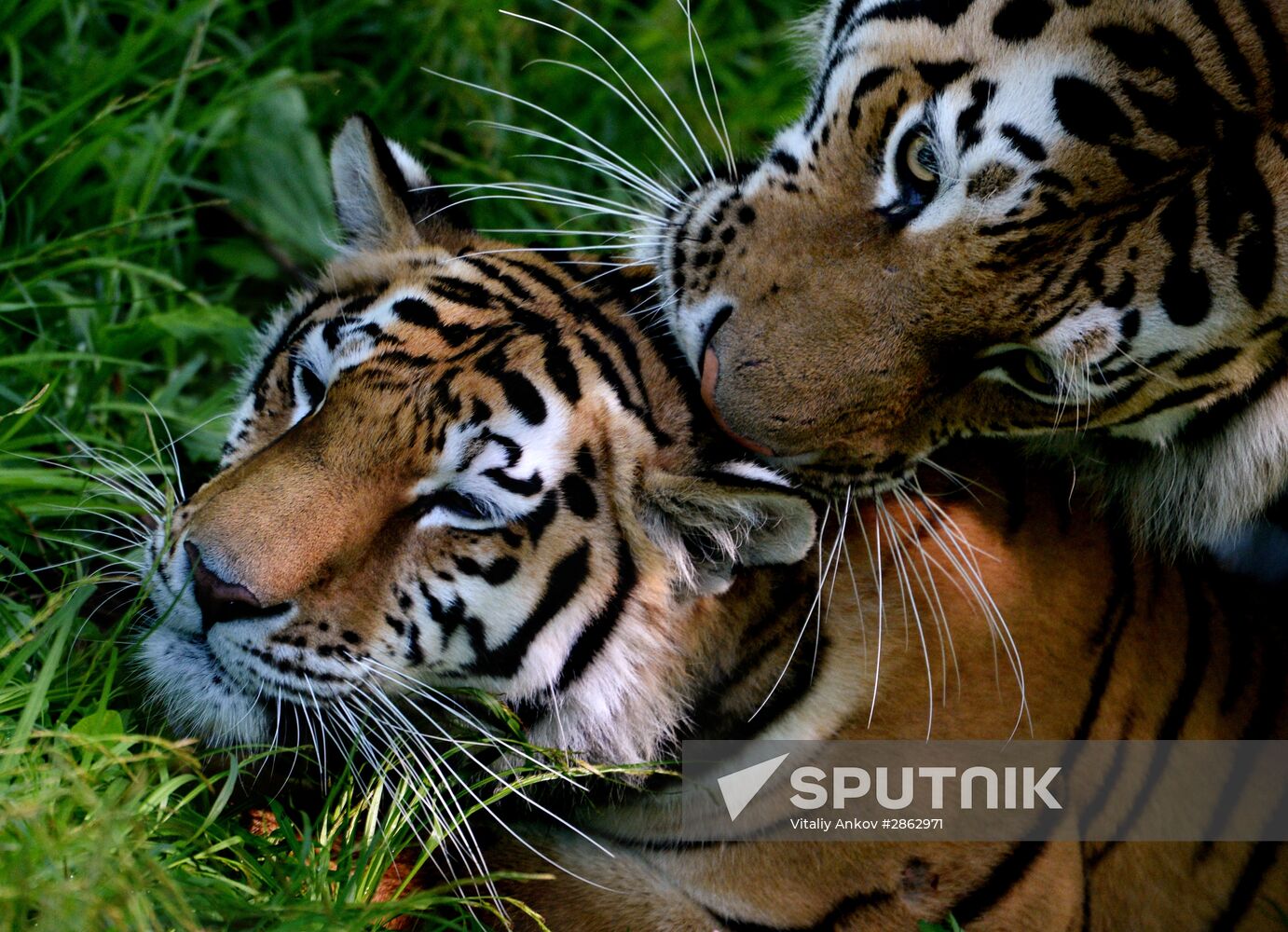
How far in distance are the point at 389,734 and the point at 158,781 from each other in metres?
0.33

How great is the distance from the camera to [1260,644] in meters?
2.41

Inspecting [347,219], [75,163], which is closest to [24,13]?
[75,163]

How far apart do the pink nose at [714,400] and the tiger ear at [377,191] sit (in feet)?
2.08

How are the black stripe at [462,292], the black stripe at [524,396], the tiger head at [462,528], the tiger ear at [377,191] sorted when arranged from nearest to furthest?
the tiger head at [462,528], the black stripe at [524,396], the black stripe at [462,292], the tiger ear at [377,191]

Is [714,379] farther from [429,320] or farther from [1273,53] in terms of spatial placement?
[1273,53]

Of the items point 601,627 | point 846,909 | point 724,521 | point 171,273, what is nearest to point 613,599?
point 601,627

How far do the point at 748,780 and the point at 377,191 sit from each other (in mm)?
1142

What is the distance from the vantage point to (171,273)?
3105mm

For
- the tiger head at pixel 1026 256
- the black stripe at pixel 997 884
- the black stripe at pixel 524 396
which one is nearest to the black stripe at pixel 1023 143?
the tiger head at pixel 1026 256

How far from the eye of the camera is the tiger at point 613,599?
6.17ft

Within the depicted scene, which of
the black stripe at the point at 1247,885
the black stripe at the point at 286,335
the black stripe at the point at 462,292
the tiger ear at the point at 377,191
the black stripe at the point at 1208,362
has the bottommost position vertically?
the black stripe at the point at 1247,885

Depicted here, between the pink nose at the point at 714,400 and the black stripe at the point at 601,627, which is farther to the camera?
the black stripe at the point at 601,627

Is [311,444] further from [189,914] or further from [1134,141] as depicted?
[1134,141]

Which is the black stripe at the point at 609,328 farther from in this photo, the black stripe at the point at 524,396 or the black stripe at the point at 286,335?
the black stripe at the point at 286,335
